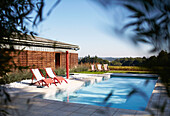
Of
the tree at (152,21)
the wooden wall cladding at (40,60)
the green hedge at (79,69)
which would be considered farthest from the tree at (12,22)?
the green hedge at (79,69)

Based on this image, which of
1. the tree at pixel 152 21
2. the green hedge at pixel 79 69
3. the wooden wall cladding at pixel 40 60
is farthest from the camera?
the green hedge at pixel 79 69

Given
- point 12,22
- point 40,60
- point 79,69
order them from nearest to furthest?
point 12,22 → point 40,60 → point 79,69

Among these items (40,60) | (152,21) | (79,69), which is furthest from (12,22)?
(79,69)

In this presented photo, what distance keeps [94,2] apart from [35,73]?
7403mm

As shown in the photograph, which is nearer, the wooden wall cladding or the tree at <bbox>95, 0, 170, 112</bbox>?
the tree at <bbox>95, 0, 170, 112</bbox>

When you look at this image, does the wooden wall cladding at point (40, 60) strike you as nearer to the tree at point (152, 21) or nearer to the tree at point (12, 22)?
the tree at point (12, 22)

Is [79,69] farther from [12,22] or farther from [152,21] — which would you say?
[152,21]

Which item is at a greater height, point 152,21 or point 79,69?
point 152,21

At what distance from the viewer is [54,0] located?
1.20 m

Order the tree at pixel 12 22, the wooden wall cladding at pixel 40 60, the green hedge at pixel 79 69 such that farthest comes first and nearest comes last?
the green hedge at pixel 79 69
the wooden wall cladding at pixel 40 60
the tree at pixel 12 22

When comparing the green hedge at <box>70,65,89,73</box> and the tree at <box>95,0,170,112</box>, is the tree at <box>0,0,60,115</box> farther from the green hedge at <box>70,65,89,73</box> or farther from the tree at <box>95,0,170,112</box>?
the green hedge at <box>70,65,89,73</box>

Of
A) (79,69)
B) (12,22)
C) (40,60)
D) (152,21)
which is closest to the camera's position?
(152,21)

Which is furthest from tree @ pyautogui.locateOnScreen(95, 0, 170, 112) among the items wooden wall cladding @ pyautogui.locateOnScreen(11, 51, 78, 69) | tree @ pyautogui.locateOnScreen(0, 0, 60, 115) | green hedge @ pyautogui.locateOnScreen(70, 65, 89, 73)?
green hedge @ pyautogui.locateOnScreen(70, 65, 89, 73)

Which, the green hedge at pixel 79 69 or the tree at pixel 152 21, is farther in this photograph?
the green hedge at pixel 79 69
